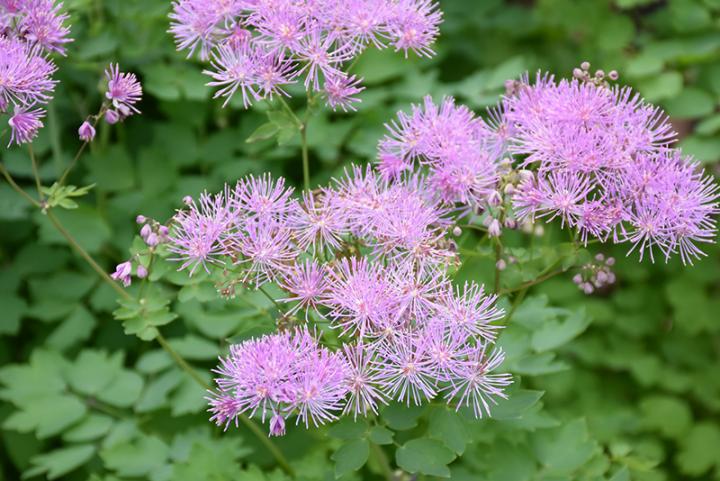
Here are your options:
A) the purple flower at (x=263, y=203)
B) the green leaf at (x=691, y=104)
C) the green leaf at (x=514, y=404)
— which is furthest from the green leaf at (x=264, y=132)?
the green leaf at (x=691, y=104)

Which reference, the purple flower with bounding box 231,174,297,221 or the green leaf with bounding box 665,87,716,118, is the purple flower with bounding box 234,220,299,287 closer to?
the purple flower with bounding box 231,174,297,221

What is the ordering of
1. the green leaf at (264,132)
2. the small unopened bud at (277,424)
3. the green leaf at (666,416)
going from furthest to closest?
the green leaf at (666,416), the green leaf at (264,132), the small unopened bud at (277,424)

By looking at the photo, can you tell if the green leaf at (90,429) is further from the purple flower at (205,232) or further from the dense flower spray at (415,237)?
the purple flower at (205,232)

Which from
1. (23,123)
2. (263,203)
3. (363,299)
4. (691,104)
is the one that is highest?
(691,104)

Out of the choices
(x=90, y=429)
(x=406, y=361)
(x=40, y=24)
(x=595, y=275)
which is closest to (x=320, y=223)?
(x=406, y=361)

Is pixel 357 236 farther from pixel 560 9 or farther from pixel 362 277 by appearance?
pixel 560 9

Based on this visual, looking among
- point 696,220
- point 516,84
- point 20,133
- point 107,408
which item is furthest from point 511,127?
point 107,408

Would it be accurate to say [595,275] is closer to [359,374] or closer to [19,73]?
[359,374]
